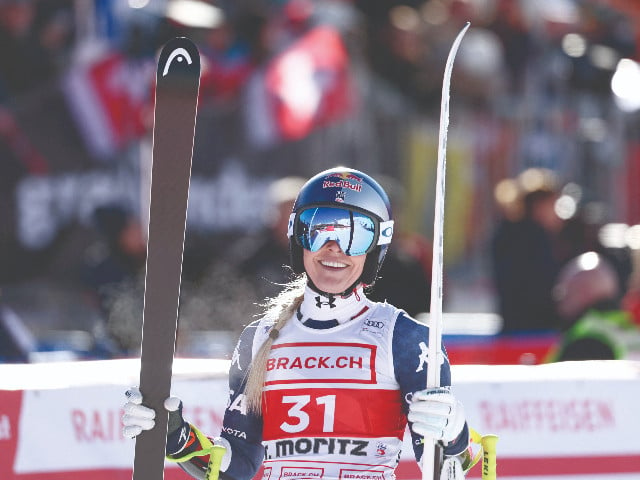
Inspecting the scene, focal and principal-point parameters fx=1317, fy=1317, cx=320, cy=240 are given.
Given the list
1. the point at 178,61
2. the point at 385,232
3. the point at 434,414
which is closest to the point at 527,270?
the point at 385,232

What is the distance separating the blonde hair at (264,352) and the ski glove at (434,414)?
0.61m

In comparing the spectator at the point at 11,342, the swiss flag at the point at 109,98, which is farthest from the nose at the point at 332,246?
the swiss flag at the point at 109,98

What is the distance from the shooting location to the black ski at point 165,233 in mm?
3922

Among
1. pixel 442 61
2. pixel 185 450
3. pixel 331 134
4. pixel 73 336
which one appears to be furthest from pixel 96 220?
pixel 185 450

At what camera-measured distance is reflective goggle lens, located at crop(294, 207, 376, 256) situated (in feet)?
13.6

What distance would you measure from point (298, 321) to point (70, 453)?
1.47 m

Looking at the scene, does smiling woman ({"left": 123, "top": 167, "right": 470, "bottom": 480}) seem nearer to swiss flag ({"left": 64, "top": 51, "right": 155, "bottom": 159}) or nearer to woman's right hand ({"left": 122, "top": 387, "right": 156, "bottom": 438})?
woman's right hand ({"left": 122, "top": 387, "right": 156, "bottom": 438})

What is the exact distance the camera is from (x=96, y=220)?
941 centimetres

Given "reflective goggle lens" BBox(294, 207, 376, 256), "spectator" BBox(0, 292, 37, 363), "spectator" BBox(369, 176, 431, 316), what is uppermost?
"spectator" BBox(369, 176, 431, 316)

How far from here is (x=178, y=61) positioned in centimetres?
405

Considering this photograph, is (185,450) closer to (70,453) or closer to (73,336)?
(70,453)

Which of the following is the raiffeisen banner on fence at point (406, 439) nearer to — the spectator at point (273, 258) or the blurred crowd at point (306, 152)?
the blurred crowd at point (306, 152)

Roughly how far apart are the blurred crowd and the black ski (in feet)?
12.8

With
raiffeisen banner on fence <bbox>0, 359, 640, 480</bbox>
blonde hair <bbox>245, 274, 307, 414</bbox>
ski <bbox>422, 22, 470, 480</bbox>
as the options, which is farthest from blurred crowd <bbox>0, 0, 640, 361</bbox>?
ski <bbox>422, 22, 470, 480</bbox>
